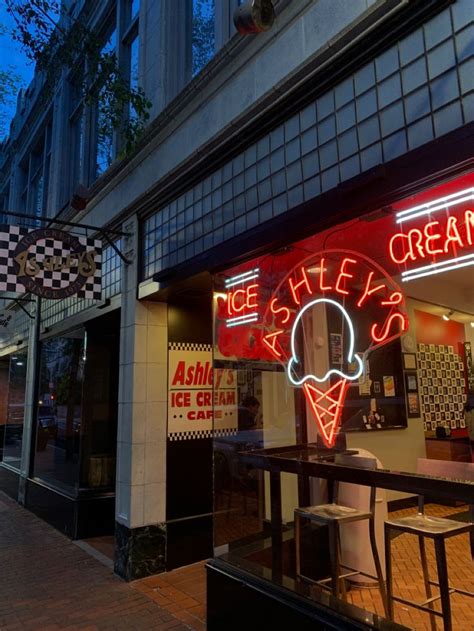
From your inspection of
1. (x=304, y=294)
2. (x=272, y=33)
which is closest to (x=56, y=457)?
(x=304, y=294)

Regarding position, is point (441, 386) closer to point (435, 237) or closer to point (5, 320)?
point (435, 237)

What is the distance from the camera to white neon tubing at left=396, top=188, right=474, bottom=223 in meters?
2.62

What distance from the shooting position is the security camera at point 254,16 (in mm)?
3123

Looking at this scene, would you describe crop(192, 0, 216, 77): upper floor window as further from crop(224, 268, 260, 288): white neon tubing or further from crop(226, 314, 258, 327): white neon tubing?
crop(226, 314, 258, 327): white neon tubing

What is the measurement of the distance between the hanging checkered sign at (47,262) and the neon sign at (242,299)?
1.94 metres

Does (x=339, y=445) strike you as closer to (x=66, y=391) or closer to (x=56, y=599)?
(x=56, y=599)

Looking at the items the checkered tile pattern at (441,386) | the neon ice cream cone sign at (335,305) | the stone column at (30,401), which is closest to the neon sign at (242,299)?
the neon ice cream cone sign at (335,305)

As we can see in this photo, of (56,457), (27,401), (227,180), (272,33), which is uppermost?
(272,33)

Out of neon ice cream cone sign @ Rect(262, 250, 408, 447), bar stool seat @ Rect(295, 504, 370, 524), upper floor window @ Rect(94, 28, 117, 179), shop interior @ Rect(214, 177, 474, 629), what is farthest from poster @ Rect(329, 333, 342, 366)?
upper floor window @ Rect(94, 28, 117, 179)

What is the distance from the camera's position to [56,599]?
4.38 m

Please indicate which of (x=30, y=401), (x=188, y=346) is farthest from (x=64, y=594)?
(x=30, y=401)

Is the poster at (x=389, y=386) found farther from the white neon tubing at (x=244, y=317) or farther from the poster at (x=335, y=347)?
the white neon tubing at (x=244, y=317)

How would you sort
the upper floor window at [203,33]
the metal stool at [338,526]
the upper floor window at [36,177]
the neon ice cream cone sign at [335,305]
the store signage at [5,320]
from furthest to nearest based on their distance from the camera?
the store signage at [5,320] → the upper floor window at [36,177] → the upper floor window at [203,33] → the neon ice cream cone sign at [335,305] → the metal stool at [338,526]

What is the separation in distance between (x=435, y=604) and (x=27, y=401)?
743 centimetres
